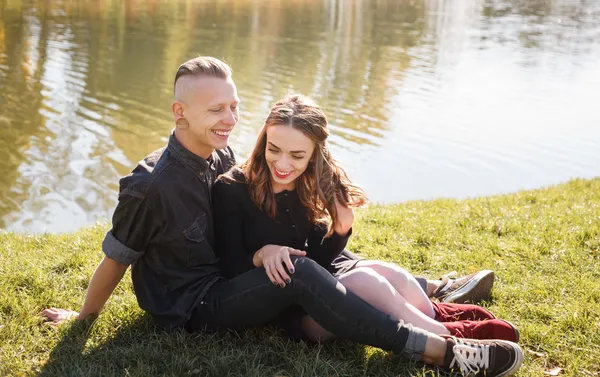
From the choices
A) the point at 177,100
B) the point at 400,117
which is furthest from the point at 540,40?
the point at 177,100

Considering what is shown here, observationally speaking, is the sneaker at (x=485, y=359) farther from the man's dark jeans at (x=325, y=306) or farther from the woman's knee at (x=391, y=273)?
the woman's knee at (x=391, y=273)

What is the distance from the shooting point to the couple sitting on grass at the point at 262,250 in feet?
10.3

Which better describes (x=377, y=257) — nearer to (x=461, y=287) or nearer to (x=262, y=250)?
(x=461, y=287)

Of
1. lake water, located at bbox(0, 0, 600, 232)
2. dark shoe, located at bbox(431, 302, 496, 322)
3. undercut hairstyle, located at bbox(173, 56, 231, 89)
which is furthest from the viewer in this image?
lake water, located at bbox(0, 0, 600, 232)

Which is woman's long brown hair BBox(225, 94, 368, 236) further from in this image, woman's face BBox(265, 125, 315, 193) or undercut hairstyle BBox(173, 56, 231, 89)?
undercut hairstyle BBox(173, 56, 231, 89)

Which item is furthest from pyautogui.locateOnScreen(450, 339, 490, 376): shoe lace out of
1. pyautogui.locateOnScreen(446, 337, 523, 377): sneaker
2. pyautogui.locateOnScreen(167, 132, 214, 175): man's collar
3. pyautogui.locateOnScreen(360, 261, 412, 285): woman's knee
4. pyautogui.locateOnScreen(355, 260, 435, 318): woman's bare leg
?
pyautogui.locateOnScreen(167, 132, 214, 175): man's collar

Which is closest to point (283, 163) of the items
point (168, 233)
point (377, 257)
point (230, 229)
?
point (230, 229)

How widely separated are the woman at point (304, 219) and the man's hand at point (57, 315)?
94cm

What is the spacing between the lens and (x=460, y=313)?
3621 mm

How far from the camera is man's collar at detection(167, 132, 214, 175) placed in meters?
3.32

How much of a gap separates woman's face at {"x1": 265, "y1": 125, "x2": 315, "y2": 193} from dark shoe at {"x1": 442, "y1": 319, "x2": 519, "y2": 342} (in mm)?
1166

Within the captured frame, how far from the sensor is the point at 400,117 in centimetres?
1198

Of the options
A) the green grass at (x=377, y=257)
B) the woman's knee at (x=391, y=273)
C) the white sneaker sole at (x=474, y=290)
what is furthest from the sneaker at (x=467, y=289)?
the woman's knee at (x=391, y=273)

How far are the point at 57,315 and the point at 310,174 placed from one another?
1649mm
